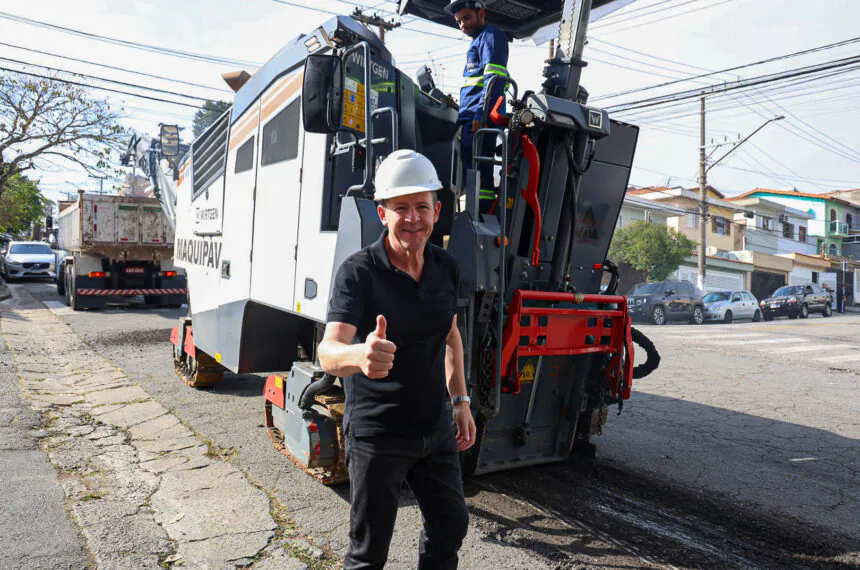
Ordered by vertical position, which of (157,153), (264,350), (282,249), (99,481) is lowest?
(99,481)

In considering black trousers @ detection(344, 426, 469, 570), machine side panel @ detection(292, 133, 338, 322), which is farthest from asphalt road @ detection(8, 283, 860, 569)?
machine side panel @ detection(292, 133, 338, 322)

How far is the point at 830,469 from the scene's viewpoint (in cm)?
530

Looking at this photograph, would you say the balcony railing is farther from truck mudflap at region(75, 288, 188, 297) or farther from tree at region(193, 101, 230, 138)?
truck mudflap at region(75, 288, 188, 297)

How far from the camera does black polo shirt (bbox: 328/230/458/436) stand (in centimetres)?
226

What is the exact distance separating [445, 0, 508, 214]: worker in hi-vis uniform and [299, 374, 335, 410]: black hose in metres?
1.49

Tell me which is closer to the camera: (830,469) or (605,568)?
(605,568)

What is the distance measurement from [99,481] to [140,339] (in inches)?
287

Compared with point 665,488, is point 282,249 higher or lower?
higher

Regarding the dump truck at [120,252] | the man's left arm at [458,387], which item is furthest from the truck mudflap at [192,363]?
the dump truck at [120,252]

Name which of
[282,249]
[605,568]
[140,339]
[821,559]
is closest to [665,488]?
[821,559]

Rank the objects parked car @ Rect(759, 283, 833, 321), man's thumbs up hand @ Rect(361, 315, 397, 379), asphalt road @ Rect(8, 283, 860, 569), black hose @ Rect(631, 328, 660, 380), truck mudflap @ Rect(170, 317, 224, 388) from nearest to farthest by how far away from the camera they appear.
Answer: man's thumbs up hand @ Rect(361, 315, 397, 379), asphalt road @ Rect(8, 283, 860, 569), black hose @ Rect(631, 328, 660, 380), truck mudflap @ Rect(170, 317, 224, 388), parked car @ Rect(759, 283, 833, 321)

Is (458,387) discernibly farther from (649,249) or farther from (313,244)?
(649,249)

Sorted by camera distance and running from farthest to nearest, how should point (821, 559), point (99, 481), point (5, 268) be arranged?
point (5, 268) → point (99, 481) → point (821, 559)

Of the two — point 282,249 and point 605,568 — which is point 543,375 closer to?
point 605,568
